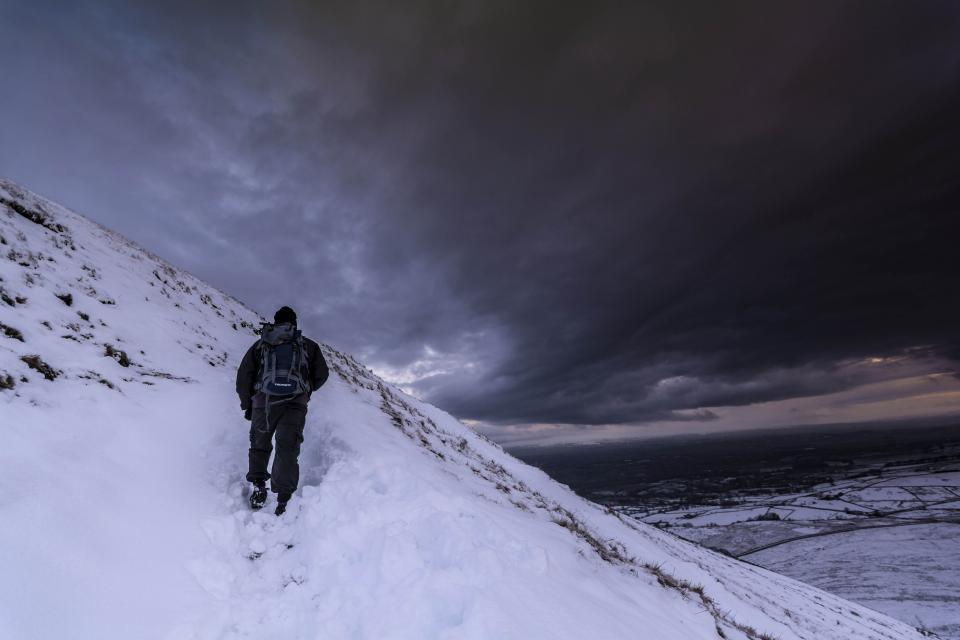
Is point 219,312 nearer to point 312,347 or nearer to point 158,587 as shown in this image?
point 312,347

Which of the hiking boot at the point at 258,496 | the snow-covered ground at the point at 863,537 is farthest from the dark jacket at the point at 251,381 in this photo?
the snow-covered ground at the point at 863,537

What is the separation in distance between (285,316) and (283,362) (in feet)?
2.94

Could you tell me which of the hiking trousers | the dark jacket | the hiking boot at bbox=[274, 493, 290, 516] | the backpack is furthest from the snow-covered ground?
the dark jacket

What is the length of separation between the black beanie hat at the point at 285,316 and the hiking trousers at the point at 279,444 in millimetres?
1471

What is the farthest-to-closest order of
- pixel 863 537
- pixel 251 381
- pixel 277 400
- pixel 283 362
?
pixel 863 537 → pixel 251 381 → pixel 283 362 → pixel 277 400

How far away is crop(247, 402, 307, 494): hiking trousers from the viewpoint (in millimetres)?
6324

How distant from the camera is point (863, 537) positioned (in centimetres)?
8250

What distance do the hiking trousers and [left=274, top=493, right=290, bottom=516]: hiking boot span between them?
0.20ft

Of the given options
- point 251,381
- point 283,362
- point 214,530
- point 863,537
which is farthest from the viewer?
point 863,537

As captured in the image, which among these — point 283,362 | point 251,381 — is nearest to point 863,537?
point 283,362

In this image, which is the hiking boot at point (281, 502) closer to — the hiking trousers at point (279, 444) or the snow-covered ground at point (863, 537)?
the hiking trousers at point (279, 444)

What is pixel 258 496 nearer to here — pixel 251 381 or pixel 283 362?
pixel 251 381

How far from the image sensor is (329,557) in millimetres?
5184

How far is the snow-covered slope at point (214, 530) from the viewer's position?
4047 mm
